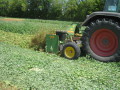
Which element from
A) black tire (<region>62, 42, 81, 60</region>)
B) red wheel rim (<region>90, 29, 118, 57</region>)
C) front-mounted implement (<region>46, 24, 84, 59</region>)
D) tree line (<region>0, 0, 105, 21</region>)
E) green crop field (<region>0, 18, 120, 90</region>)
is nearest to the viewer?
green crop field (<region>0, 18, 120, 90</region>)

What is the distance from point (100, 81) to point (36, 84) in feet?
4.95

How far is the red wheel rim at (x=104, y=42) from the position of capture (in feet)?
18.9

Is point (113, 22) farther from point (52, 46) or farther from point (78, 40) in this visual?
point (52, 46)

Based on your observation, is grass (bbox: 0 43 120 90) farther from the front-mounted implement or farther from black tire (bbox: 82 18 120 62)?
the front-mounted implement

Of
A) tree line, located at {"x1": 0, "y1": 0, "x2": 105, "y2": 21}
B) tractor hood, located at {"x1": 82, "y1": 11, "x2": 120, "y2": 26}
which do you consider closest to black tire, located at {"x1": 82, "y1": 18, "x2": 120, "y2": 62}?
tractor hood, located at {"x1": 82, "y1": 11, "x2": 120, "y2": 26}

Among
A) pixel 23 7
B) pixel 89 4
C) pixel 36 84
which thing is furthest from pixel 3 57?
pixel 23 7

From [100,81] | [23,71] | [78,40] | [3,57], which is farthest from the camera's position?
[78,40]

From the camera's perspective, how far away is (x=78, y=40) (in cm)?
680

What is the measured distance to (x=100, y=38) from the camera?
6035mm

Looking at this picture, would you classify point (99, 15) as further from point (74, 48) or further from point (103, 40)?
point (74, 48)

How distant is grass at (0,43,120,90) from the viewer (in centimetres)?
400

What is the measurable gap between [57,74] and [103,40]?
2.25m

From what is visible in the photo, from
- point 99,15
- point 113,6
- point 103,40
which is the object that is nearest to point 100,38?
point 103,40

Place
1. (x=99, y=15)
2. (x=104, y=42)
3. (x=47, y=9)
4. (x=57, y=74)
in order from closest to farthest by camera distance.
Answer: (x=57, y=74), (x=99, y=15), (x=104, y=42), (x=47, y=9)
